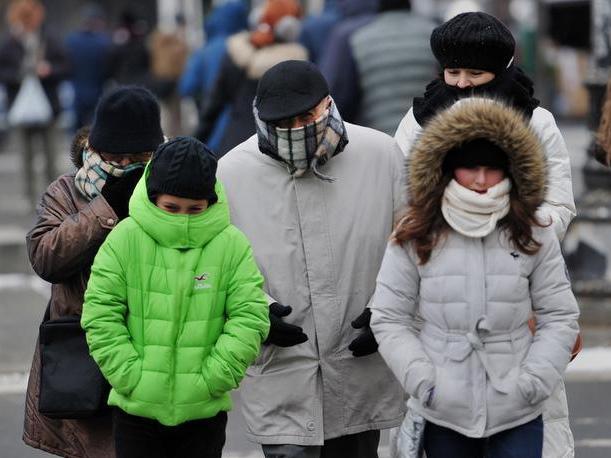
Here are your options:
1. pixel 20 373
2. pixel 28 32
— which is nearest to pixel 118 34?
pixel 28 32

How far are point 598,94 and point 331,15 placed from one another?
3560mm

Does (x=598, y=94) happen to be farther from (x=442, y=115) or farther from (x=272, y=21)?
(x=442, y=115)

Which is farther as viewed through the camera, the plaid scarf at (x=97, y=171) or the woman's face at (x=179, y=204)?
the plaid scarf at (x=97, y=171)

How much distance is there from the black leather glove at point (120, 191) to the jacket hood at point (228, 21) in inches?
298

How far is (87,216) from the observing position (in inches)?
203

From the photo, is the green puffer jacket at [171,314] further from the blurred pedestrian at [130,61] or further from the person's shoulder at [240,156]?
the blurred pedestrian at [130,61]

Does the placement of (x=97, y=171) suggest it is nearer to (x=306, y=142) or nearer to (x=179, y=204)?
(x=179, y=204)

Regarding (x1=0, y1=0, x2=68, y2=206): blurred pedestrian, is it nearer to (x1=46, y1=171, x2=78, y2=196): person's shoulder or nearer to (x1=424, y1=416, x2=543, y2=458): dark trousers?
(x1=46, y1=171, x2=78, y2=196): person's shoulder

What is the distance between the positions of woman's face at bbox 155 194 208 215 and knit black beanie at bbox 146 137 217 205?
0.07 feet

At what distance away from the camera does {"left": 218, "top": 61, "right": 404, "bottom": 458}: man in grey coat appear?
5145mm

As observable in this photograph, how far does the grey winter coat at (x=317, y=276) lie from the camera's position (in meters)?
5.16

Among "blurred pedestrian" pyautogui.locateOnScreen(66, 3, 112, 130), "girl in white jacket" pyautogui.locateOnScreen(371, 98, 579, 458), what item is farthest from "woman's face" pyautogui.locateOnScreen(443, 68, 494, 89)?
"blurred pedestrian" pyautogui.locateOnScreen(66, 3, 112, 130)

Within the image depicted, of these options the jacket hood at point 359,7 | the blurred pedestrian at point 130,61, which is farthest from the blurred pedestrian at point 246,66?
the blurred pedestrian at point 130,61

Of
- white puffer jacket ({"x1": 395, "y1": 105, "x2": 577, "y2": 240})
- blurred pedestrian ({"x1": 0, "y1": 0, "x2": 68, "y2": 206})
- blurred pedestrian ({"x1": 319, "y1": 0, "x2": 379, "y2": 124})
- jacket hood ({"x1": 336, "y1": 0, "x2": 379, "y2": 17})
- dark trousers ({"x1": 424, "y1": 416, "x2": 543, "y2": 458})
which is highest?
white puffer jacket ({"x1": 395, "y1": 105, "x2": 577, "y2": 240})
